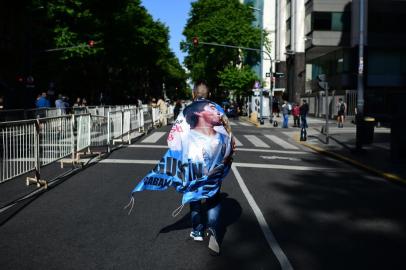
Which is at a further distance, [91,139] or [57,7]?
[57,7]

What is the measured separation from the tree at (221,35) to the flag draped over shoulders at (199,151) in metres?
41.2

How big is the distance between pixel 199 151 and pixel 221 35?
151 feet

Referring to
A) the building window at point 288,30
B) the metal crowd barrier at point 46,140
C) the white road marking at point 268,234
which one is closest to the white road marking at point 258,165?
the metal crowd barrier at point 46,140

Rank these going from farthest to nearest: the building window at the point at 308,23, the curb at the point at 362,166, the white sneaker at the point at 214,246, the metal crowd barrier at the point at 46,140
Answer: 1. the building window at the point at 308,23
2. the curb at the point at 362,166
3. the metal crowd barrier at the point at 46,140
4. the white sneaker at the point at 214,246

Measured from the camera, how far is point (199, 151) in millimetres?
5152

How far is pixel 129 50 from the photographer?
45469 mm

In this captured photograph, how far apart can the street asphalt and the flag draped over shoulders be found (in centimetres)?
67

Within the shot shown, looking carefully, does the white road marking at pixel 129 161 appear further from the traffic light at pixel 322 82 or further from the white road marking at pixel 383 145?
the white road marking at pixel 383 145

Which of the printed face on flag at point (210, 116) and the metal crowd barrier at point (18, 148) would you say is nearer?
the printed face on flag at point (210, 116)

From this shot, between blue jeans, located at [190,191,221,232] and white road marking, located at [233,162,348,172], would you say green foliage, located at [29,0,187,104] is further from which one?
blue jeans, located at [190,191,221,232]

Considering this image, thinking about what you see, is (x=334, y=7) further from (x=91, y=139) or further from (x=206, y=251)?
(x=206, y=251)

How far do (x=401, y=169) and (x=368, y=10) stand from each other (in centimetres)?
3456

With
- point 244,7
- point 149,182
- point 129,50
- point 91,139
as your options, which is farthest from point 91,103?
point 149,182

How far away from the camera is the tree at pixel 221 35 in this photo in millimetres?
50000
